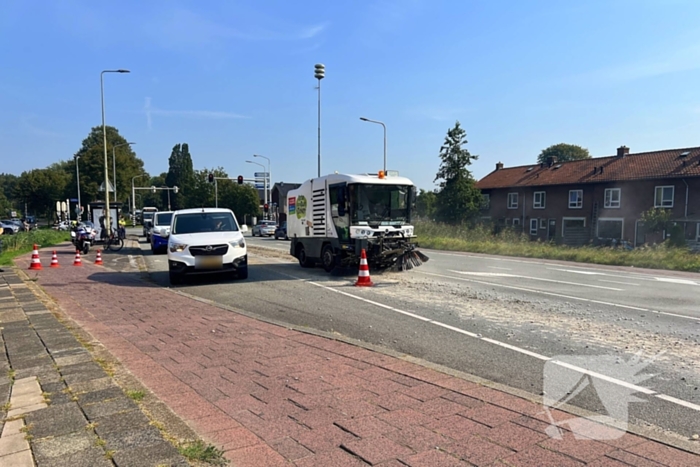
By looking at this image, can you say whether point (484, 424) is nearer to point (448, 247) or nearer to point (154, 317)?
point (154, 317)

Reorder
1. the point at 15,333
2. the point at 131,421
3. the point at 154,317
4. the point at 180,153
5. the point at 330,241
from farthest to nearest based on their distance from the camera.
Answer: the point at 180,153
the point at 330,241
the point at 154,317
the point at 15,333
the point at 131,421

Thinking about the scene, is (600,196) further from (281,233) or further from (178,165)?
(178,165)

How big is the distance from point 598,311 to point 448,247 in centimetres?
2096

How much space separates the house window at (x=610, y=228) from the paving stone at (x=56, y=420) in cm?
4669

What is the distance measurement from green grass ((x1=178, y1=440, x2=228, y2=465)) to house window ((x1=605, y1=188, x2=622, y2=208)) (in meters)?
47.3

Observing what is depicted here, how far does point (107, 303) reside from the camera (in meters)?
9.66

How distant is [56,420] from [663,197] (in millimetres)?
46635

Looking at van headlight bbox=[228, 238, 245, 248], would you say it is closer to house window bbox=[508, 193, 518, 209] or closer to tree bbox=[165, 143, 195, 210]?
house window bbox=[508, 193, 518, 209]

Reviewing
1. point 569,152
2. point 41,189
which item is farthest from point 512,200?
point 41,189

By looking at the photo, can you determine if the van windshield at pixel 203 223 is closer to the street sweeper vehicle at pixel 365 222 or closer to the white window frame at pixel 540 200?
the street sweeper vehicle at pixel 365 222

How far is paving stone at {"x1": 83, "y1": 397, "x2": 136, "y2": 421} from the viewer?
3697 mm

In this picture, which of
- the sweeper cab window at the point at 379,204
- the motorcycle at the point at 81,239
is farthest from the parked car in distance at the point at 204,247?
the motorcycle at the point at 81,239

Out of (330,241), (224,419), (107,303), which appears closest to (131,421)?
(224,419)

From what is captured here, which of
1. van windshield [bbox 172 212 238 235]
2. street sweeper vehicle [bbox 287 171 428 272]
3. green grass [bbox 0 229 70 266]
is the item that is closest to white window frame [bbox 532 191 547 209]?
street sweeper vehicle [bbox 287 171 428 272]
